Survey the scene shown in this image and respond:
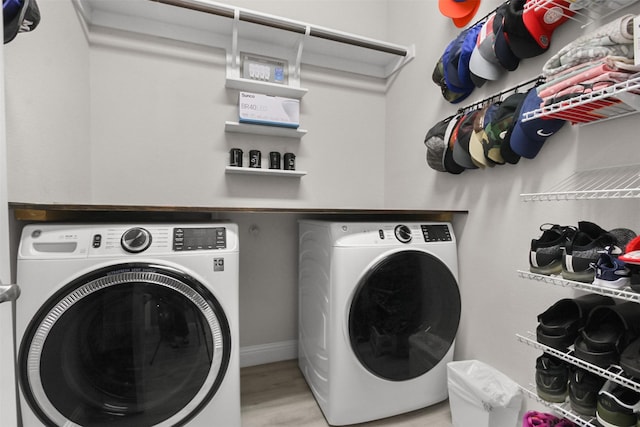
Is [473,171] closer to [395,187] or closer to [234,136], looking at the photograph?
[395,187]

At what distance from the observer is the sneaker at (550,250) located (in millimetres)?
951

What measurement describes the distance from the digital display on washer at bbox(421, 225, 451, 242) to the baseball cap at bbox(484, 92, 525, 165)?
1.28ft

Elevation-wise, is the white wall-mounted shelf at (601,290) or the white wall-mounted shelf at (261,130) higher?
the white wall-mounted shelf at (261,130)

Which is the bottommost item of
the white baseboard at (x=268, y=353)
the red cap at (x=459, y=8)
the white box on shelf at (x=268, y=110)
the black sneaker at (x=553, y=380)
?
the white baseboard at (x=268, y=353)

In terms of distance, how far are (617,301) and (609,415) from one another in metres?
0.37

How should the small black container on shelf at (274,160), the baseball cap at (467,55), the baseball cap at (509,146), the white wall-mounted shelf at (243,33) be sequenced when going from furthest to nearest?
1. the small black container on shelf at (274,160)
2. the white wall-mounted shelf at (243,33)
3. the baseball cap at (467,55)
4. the baseball cap at (509,146)

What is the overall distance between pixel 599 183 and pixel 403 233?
0.70 m

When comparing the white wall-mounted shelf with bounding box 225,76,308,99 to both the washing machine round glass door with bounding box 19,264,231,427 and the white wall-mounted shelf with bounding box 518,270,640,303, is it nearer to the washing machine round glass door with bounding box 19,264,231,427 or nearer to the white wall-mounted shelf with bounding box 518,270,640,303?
the washing machine round glass door with bounding box 19,264,231,427

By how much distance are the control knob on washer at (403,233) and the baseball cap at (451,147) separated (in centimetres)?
44

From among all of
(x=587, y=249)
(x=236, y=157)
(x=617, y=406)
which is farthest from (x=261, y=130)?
(x=617, y=406)

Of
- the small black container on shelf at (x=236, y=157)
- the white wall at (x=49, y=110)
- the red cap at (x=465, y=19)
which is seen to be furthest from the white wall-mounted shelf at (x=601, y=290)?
the white wall at (x=49, y=110)

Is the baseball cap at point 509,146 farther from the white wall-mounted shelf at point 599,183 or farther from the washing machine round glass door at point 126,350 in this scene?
the washing machine round glass door at point 126,350

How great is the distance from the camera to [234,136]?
196cm

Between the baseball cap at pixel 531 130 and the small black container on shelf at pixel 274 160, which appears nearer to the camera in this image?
the baseball cap at pixel 531 130
